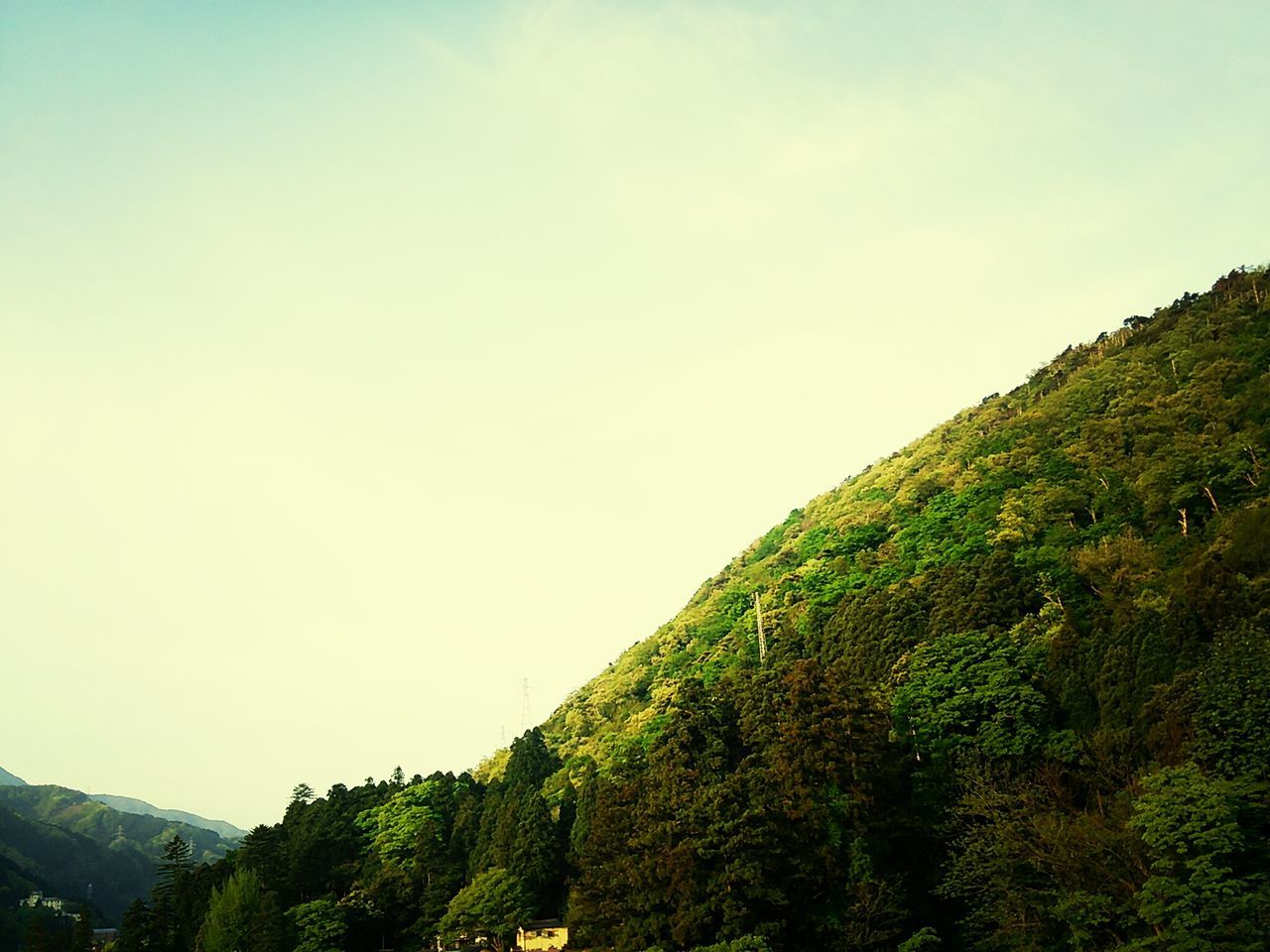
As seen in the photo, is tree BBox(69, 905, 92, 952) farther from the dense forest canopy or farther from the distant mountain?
the distant mountain

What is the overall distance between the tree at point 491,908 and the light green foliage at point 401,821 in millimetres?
9898

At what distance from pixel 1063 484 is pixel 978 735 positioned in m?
21.9

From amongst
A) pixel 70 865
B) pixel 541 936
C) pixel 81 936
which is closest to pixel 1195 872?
pixel 541 936

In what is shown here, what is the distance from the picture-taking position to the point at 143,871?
156m

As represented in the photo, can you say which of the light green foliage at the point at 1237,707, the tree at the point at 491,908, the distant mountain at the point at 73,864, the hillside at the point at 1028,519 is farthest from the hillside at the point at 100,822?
the light green foliage at the point at 1237,707

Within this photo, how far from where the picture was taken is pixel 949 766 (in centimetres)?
3662

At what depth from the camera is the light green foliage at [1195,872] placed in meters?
22.4

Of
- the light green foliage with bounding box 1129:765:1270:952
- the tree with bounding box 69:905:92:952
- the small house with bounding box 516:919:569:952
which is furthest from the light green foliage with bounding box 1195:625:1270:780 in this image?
the tree with bounding box 69:905:92:952

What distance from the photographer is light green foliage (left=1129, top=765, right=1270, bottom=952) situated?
2244cm

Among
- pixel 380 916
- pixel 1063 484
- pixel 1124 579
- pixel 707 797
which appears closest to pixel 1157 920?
pixel 707 797

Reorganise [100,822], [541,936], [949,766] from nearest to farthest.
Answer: [949,766]
[541,936]
[100,822]

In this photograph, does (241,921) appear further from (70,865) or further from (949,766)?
(70,865)

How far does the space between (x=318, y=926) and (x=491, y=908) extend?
30.9ft

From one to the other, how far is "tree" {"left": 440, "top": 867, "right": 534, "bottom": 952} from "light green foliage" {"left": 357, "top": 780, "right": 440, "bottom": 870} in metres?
9.90
